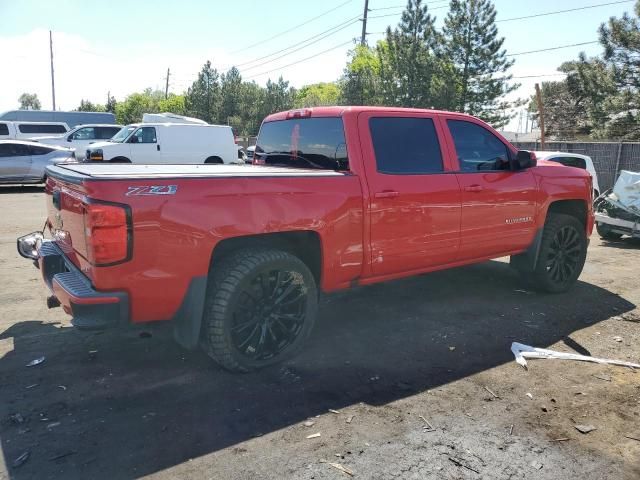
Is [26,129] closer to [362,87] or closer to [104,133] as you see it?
[104,133]

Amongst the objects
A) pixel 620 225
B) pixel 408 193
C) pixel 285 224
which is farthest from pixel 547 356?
pixel 620 225

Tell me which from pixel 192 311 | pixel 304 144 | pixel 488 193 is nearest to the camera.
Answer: pixel 192 311

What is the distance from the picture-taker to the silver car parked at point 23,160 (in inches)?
609

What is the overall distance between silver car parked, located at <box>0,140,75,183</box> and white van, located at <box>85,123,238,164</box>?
122 centimetres

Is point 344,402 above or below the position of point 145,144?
below

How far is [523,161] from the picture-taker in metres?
5.15

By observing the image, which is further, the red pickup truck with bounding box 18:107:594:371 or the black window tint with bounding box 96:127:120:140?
the black window tint with bounding box 96:127:120:140

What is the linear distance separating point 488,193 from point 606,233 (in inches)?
239

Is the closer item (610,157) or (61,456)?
(61,456)

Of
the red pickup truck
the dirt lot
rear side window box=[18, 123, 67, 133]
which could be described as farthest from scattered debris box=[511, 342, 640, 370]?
rear side window box=[18, 123, 67, 133]

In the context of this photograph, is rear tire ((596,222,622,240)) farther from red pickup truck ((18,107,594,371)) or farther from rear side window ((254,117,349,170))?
rear side window ((254,117,349,170))

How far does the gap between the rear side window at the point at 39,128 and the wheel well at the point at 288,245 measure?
2606 cm

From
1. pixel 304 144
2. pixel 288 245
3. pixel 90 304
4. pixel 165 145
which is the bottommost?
pixel 90 304

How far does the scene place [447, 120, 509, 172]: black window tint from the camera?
4883mm
